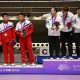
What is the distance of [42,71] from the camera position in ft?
28.2

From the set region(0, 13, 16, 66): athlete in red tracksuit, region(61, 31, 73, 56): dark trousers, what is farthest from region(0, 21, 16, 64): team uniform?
region(61, 31, 73, 56): dark trousers

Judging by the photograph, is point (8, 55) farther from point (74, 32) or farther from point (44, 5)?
point (44, 5)

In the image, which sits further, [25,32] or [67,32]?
[67,32]

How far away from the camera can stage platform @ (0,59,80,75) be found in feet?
27.8

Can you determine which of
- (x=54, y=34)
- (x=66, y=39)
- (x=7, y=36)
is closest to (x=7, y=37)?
(x=7, y=36)

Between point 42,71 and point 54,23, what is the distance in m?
1.50

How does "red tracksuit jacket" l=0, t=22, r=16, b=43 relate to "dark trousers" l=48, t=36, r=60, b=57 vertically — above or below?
above

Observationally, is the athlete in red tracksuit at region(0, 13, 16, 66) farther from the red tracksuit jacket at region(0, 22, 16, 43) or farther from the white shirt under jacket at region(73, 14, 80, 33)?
the white shirt under jacket at region(73, 14, 80, 33)

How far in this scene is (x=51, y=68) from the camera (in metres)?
8.57

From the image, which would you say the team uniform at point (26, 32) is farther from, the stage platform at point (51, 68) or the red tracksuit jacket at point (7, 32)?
the stage platform at point (51, 68)

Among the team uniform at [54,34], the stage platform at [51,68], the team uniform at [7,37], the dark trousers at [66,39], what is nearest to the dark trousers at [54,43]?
the team uniform at [54,34]

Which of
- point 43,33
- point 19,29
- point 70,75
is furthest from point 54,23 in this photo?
point 43,33

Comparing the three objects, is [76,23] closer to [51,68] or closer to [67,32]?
[67,32]

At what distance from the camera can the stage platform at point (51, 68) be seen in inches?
334
